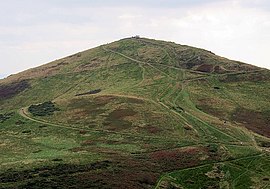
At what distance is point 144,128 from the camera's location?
107 metres

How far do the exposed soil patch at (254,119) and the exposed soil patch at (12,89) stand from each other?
10208 cm

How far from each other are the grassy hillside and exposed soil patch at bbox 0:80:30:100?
1.98 ft

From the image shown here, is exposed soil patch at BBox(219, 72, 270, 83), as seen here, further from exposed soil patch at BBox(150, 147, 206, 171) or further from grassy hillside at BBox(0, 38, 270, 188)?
exposed soil patch at BBox(150, 147, 206, 171)

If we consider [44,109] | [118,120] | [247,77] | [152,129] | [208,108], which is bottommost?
[152,129]

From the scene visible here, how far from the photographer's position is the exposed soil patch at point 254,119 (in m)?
108

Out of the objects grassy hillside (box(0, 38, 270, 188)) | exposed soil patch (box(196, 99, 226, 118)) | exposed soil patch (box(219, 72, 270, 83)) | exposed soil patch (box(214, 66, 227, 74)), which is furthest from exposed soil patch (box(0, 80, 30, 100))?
exposed soil patch (box(219, 72, 270, 83))

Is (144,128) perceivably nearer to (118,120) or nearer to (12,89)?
(118,120)

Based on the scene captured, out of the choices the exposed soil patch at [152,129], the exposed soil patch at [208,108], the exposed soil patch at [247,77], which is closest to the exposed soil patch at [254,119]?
the exposed soil patch at [208,108]

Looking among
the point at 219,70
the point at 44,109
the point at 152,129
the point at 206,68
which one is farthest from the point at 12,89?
the point at 152,129

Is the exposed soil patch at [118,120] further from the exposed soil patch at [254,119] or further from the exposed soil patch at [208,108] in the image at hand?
the exposed soil patch at [254,119]

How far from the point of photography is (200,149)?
9144 centimetres

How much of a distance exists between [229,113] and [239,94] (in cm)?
2193

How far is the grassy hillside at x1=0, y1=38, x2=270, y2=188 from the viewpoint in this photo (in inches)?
2995

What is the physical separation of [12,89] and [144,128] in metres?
98.5
